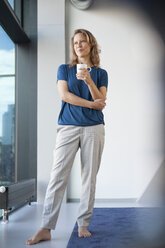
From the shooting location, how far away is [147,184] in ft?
0.69

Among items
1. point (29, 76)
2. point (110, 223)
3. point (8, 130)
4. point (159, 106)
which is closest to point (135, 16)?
point (159, 106)

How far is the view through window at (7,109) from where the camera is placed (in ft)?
7.13

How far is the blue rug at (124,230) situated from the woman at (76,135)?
0.11m

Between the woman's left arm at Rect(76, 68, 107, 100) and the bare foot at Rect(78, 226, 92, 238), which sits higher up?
the woman's left arm at Rect(76, 68, 107, 100)

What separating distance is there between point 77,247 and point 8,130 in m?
A: 1.37

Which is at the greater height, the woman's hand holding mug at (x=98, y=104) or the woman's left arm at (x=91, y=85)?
the woman's left arm at (x=91, y=85)

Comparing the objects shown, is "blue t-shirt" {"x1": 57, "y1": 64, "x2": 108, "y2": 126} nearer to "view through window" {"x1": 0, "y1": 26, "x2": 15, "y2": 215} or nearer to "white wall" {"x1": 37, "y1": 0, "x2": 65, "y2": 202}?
"view through window" {"x1": 0, "y1": 26, "x2": 15, "y2": 215}

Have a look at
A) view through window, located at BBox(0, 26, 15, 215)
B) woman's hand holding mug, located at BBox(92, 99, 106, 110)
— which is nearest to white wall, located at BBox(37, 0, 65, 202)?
view through window, located at BBox(0, 26, 15, 215)

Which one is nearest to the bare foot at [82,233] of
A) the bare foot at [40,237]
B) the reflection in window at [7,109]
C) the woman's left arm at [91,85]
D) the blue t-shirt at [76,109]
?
the bare foot at [40,237]

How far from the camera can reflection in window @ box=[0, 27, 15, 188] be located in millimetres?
2174

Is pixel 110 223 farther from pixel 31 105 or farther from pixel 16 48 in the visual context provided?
pixel 16 48

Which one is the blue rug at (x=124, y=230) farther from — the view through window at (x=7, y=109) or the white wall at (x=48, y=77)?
the white wall at (x=48, y=77)

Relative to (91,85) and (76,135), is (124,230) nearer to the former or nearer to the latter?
(76,135)

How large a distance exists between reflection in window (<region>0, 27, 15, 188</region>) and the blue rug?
29.9 inches
